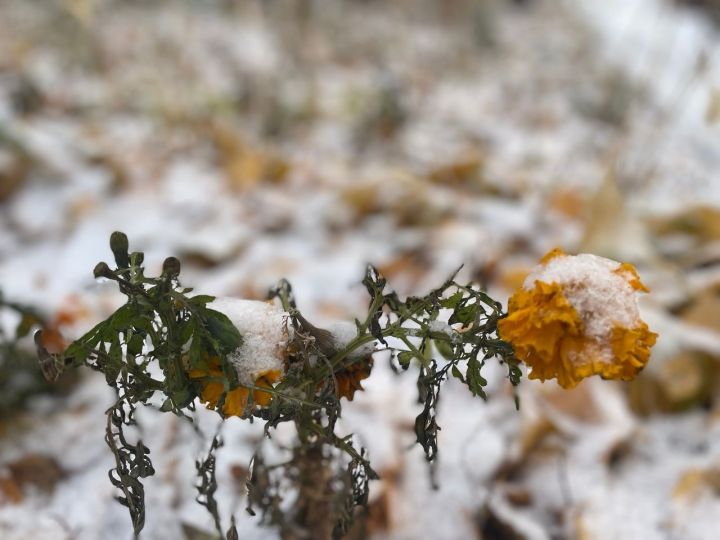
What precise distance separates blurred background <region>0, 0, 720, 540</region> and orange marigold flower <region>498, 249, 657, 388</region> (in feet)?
0.90

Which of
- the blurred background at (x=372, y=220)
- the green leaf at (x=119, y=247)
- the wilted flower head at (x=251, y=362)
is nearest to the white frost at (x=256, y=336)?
the wilted flower head at (x=251, y=362)

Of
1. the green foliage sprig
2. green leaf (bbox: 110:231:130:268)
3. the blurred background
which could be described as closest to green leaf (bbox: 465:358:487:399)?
the green foliage sprig

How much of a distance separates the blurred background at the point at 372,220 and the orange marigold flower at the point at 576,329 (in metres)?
0.28

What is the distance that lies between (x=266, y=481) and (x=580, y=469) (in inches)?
26.1

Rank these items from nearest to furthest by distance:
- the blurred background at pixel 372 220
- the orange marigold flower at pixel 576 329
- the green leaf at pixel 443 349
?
the orange marigold flower at pixel 576 329 → the green leaf at pixel 443 349 → the blurred background at pixel 372 220

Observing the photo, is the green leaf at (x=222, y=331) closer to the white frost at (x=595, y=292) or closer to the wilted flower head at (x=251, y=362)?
the wilted flower head at (x=251, y=362)

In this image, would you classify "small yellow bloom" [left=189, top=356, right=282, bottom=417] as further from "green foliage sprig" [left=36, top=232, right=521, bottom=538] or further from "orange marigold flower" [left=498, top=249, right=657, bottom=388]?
"orange marigold flower" [left=498, top=249, right=657, bottom=388]

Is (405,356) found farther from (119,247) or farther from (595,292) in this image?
(119,247)

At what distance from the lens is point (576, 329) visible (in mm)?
592

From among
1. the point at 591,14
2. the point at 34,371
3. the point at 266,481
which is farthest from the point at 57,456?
the point at 591,14

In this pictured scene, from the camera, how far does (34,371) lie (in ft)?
4.10

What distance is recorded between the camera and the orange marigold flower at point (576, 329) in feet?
1.92

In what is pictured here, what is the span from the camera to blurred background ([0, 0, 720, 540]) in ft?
3.65

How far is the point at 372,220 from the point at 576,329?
164 centimetres
